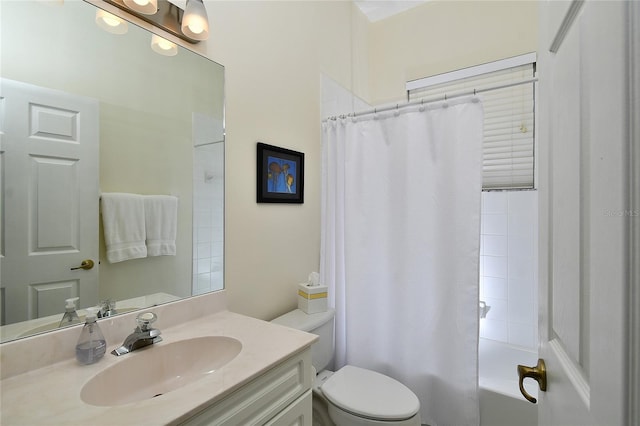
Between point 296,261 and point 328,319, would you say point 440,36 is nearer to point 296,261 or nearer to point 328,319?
point 296,261

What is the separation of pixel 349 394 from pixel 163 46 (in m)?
1.66

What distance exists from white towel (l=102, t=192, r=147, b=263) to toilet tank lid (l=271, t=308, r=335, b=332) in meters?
0.76

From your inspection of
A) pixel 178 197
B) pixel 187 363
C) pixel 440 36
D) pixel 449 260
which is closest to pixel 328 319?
pixel 449 260

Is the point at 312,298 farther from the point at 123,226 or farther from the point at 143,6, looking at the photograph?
the point at 143,6

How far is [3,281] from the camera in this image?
31.5 inches

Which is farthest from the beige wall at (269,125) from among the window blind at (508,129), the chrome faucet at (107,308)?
the window blind at (508,129)

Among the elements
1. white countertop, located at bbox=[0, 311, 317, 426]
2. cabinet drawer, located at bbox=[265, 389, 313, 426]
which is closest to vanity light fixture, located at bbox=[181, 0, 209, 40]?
white countertop, located at bbox=[0, 311, 317, 426]

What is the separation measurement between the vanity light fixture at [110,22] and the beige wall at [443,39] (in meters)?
1.97

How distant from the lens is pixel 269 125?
1.63m

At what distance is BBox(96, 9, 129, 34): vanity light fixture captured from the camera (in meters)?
1.00

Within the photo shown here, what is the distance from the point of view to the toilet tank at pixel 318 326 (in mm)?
1552

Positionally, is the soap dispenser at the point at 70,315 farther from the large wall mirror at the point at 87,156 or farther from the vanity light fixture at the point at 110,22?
the vanity light fixture at the point at 110,22

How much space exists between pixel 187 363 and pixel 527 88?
2533mm

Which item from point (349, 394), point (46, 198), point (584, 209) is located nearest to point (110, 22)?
point (46, 198)
